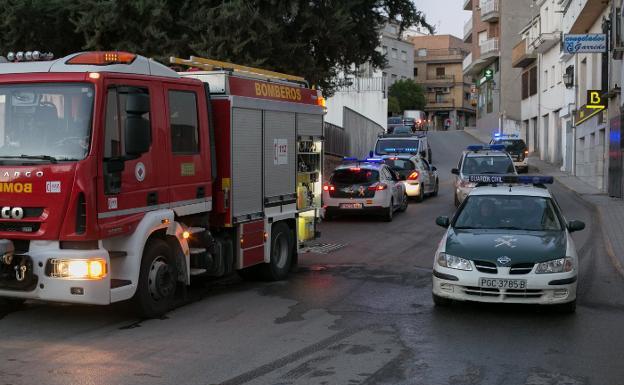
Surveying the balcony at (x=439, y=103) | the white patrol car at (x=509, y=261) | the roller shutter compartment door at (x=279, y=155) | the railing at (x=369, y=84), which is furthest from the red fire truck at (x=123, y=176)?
the balcony at (x=439, y=103)

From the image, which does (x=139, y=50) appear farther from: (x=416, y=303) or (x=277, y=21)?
(x=416, y=303)

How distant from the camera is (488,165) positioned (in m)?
23.6

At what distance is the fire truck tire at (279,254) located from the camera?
37.6ft

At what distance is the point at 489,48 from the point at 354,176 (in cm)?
4662

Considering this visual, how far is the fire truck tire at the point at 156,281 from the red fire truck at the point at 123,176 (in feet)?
0.05

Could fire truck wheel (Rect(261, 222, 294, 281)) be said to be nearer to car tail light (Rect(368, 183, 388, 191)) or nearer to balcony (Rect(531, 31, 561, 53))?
car tail light (Rect(368, 183, 388, 191))

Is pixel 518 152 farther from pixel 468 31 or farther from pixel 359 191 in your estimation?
pixel 468 31

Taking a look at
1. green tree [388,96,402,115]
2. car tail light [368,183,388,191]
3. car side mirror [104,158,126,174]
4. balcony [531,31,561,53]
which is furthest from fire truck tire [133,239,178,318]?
green tree [388,96,402,115]

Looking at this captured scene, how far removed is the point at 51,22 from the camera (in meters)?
17.6

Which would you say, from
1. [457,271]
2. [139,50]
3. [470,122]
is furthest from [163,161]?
[470,122]

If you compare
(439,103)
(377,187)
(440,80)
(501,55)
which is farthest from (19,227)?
(440,80)

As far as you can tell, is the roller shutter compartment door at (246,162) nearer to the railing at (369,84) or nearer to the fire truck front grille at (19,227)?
the fire truck front grille at (19,227)

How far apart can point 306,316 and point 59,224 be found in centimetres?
298

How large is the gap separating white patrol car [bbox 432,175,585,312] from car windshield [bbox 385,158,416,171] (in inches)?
606
